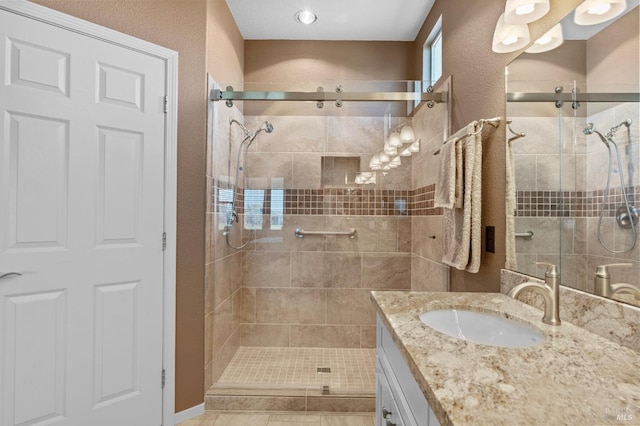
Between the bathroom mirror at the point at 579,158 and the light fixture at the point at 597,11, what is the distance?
20 mm

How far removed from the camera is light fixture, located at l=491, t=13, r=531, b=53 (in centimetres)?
137

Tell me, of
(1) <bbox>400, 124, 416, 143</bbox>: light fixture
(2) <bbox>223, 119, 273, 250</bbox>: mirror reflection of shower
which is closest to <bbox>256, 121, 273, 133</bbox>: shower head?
(2) <bbox>223, 119, 273, 250</bbox>: mirror reflection of shower

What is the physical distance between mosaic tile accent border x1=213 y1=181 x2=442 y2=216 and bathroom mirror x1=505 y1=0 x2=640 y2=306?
1329 millimetres

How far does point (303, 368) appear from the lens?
2434 mm

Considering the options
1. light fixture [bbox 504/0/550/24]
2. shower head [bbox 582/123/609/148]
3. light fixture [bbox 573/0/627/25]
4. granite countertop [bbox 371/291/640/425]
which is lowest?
granite countertop [bbox 371/291/640/425]

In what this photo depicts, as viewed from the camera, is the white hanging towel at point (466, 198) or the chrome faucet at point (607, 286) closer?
the chrome faucet at point (607, 286)

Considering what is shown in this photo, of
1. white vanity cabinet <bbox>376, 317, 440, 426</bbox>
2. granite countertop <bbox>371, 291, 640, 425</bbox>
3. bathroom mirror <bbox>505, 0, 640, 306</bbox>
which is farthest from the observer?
bathroom mirror <bbox>505, 0, 640, 306</bbox>

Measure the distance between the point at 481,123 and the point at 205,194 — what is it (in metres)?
1.59

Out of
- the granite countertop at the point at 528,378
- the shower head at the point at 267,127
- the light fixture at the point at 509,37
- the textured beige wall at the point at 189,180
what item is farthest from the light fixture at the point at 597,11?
the shower head at the point at 267,127

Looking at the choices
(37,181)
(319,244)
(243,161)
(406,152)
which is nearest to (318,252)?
(319,244)

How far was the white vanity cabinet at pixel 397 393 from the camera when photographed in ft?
Answer: 2.57

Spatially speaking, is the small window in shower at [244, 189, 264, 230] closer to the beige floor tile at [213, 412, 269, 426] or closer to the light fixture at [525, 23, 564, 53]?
the beige floor tile at [213, 412, 269, 426]

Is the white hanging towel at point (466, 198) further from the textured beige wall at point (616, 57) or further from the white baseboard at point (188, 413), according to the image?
the white baseboard at point (188, 413)

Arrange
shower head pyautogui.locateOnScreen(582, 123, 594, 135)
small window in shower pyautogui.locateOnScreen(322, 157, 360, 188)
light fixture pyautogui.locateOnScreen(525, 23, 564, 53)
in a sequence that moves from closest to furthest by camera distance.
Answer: shower head pyautogui.locateOnScreen(582, 123, 594, 135), light fixture pyautogui.locateOnScreen(525, 23, 564, 53), small window in shower pyautogui.locateOnScreen(322, 157, 360, 188)
